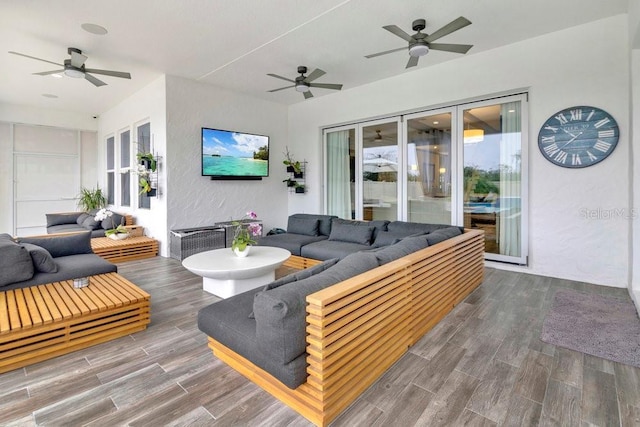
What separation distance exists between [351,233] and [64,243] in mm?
3661

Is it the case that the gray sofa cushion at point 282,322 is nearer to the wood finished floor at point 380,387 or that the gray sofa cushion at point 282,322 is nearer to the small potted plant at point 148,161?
the wood finished floor at point 380,387

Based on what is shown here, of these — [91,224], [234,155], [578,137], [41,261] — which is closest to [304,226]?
[234,155]

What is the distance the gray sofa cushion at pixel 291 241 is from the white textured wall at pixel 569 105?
3.02 metres

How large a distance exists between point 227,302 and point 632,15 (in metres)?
4.87

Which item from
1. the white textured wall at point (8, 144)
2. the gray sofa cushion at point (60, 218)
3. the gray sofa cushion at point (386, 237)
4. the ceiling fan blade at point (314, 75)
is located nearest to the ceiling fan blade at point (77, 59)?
the ceiling fan blade at point (314, 75)

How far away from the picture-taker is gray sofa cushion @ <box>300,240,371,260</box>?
14.1 ft

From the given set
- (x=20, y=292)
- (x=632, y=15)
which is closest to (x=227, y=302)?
(x=20, y=292)

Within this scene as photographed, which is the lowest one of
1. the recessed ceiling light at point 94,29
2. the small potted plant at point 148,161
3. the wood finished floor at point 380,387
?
the wood finished floor at point 380,387

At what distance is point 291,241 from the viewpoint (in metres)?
4.93

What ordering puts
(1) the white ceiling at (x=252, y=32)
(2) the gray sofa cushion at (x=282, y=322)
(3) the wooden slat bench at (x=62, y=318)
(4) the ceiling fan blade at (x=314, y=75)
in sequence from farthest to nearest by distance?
(4) the ceiling fan blade at (x=314, y=75) → (1) the white ceiling at (x=252, y=32) → (3) the wooden slat bench at (x=62, y=318) → (2) the gray sofa cushion at (x=282, y=322)

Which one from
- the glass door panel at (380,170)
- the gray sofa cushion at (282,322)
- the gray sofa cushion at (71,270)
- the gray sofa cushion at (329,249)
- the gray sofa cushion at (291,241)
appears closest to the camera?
the gray sofa cushion at (282,322)

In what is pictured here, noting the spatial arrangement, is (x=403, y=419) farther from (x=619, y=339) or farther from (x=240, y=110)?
(x=240, y=110)

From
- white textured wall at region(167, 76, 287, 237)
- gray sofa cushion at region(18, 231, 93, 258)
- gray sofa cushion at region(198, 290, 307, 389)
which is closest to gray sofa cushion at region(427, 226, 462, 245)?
gray sofa cushion at region(198, 290, 307, 389)

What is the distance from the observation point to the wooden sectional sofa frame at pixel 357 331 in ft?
5.39
